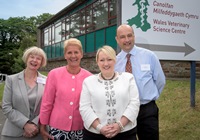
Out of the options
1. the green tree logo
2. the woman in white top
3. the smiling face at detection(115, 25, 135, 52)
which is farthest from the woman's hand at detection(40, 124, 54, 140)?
the green tree logo

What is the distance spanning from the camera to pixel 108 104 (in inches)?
103

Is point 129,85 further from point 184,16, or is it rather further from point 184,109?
point 184,109

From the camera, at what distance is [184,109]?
6066 millimetres

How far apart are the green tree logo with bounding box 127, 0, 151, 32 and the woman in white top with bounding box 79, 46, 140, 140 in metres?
1.75

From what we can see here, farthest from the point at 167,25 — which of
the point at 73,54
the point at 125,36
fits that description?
the point at 73,54

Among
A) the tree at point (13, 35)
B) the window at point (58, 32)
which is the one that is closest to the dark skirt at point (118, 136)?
the window at point (58, 32)

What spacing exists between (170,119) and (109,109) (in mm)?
3492

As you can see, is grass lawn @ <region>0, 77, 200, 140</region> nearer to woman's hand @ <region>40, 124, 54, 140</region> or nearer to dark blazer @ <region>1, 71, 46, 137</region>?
woman's hand @ <region>40, 124, 54, 140</region>

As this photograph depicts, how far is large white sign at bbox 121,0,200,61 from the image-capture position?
14.4 feet

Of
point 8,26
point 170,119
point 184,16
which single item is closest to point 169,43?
point 184,16

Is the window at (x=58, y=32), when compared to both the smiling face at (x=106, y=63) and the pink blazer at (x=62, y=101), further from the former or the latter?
the smiling face at (x=106, y=63)

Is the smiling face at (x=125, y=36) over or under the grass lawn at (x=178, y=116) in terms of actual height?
over

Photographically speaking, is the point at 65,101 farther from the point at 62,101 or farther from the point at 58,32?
the point at 58,32

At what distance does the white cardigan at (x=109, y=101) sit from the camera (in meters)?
2.63
